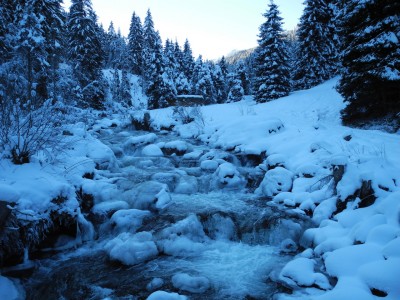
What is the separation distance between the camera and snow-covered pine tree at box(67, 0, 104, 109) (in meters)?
25.5

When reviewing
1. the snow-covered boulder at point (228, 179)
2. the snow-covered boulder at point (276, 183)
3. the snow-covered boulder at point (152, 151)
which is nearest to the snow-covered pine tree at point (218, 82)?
the snow-covered boulder at point (152, 151)

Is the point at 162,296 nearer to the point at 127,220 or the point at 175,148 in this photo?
the point at 127,220

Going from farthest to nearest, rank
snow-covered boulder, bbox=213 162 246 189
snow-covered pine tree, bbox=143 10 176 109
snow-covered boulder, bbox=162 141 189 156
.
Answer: snow-covered pine tree, bbox=143 10 176 109 < snow-covered boulder, bbox=162 141 189 156 < snow-covered boulder, bbox=213 162 246 189

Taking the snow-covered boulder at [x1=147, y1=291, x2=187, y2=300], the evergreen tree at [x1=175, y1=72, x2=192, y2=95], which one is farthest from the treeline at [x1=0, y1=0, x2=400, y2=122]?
the evergreen tree at [x1=175, y1=72, x2=192, y2=95]

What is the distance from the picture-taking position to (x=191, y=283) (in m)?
4.44

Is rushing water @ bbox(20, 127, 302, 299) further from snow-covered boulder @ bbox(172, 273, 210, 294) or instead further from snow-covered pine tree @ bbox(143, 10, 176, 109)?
snow-covered pine tree @ bbox(143, 10, 176, 109)

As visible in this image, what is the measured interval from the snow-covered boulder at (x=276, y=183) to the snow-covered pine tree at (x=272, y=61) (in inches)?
578

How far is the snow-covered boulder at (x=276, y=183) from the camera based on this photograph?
795 cm

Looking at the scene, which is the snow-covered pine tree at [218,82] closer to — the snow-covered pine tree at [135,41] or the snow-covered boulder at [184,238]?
the snow-covered pine tree at [135,41]

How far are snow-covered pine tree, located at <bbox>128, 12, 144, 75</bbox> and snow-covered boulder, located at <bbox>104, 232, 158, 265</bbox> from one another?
46.7 m

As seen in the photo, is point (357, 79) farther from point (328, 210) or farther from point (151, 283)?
point (151, 283)

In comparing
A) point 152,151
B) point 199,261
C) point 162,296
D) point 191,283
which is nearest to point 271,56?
point 152,151

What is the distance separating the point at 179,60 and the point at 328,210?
48407 millimetres

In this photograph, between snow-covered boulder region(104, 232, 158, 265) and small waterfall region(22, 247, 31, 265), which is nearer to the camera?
small waterfall region(22, 247, 31, 265)
